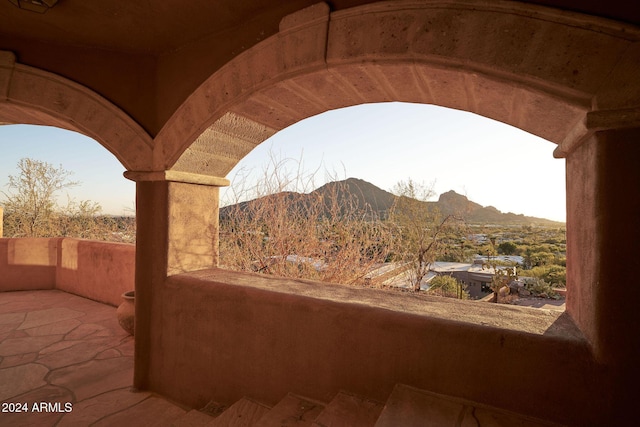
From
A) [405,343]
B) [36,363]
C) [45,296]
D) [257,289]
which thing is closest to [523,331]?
[405,343]

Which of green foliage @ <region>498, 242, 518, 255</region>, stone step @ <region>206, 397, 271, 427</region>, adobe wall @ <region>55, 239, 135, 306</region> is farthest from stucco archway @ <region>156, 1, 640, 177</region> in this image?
green foliage @ <region>498, 242, 518, 255</region>

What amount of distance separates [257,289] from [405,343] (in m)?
0.96

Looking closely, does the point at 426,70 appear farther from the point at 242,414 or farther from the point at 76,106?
the point at 76,106

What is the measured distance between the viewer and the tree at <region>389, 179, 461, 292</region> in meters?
5.42

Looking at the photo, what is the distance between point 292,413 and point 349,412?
0.33 meters

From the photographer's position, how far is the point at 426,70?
1.56 meters

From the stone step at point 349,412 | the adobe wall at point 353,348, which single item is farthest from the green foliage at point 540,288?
the stone step at point 349,412

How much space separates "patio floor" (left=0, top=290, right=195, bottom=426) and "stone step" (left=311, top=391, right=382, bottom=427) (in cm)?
110

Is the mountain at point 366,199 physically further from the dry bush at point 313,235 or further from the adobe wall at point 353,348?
the adobe wall at point 353,348

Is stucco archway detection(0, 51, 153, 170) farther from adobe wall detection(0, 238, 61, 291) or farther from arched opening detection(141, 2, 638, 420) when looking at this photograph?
adobe wall detection(0, 238, 61, 291)

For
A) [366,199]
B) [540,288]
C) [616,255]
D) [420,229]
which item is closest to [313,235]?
[366,199]

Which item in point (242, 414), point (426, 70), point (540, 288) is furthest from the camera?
point (540, 288)

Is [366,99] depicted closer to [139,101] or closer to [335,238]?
[139,101]

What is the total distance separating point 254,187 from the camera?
15.1 feet
